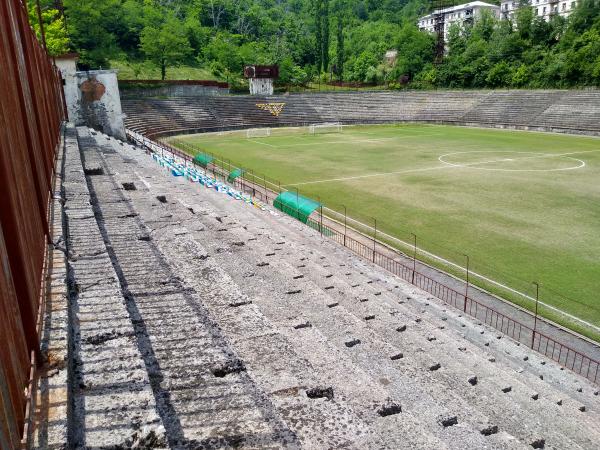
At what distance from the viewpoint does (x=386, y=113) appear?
72.9 meters

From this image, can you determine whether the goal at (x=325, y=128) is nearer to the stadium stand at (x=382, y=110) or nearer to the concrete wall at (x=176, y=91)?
the stadium stand at (x=382, y=110)

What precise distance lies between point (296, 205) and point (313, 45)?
10129 centimetres

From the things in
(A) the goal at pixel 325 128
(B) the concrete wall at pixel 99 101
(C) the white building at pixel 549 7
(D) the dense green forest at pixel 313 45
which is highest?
(C) the white building at pixel 549 7

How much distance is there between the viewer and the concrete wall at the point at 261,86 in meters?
77.7

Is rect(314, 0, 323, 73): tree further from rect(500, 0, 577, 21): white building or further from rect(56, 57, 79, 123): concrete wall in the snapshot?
rect(56, 57, 79, 123): concrete wall

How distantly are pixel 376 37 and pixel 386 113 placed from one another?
2691 inches

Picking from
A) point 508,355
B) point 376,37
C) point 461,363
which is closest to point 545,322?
point 508,355

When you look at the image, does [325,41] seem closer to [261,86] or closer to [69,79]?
[261,86]

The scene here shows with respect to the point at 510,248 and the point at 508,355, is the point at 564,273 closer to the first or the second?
the point at 510,248

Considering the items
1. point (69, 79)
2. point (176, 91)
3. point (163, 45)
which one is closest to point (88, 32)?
point (163, 45)

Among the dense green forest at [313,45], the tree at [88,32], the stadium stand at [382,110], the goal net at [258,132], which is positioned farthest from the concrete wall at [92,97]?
the tree at [88,32]

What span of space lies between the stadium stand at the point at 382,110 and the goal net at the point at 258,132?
401 cm

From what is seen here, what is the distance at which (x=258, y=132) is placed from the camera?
6097 centimetres

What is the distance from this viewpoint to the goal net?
192 ft
